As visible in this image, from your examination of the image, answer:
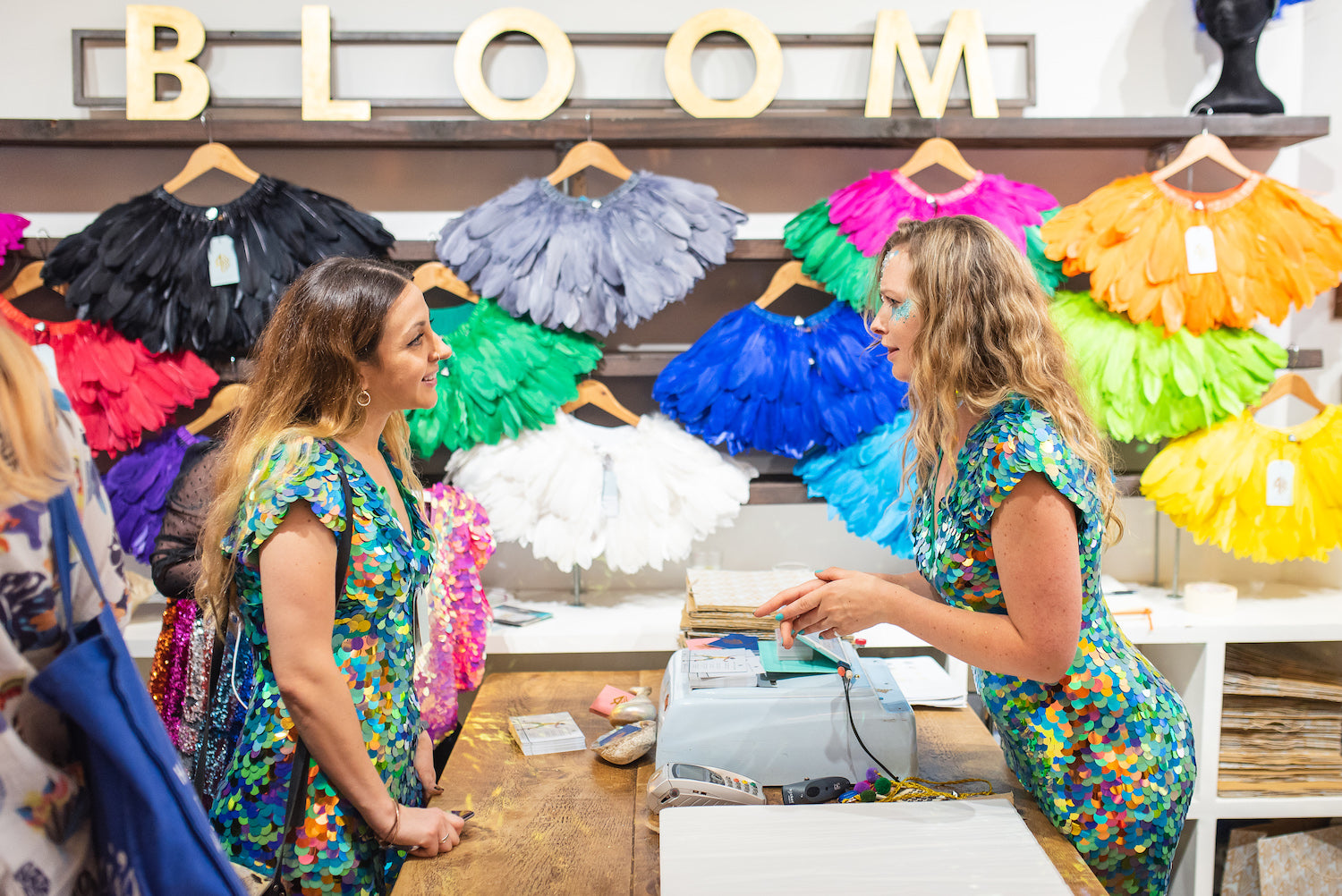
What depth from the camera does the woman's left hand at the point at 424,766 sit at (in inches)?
58.8

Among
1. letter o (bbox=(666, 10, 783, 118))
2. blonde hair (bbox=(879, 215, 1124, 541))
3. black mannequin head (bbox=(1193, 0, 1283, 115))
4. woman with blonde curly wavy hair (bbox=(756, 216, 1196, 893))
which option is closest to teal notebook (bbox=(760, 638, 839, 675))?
woman with blonde curly wavy hair (bbox=(756, 216, 1196, 893))

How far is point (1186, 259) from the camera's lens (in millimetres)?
2268

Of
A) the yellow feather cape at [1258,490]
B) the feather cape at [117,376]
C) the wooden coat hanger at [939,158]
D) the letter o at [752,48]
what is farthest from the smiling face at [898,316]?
the feather cape at [117,376]

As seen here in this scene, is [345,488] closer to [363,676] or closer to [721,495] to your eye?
[363,676]

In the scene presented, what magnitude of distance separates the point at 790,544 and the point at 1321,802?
1.47 meters

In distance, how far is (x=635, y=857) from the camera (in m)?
1.26

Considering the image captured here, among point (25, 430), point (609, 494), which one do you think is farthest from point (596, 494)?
point (25, 430)

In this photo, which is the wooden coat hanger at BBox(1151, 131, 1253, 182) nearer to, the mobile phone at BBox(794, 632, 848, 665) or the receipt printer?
the mobile phone at BBox(794, 632, 848, 665)

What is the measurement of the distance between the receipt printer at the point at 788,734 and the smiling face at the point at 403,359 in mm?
670

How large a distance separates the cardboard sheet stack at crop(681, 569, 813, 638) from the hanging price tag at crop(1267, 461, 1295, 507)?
1.24 meters

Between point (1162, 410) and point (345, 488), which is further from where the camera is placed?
point (1162, 410)

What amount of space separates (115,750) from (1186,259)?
96.0 inches

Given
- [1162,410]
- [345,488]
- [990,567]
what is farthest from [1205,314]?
[345,488]

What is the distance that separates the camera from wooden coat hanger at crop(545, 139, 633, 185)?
2334 mm
